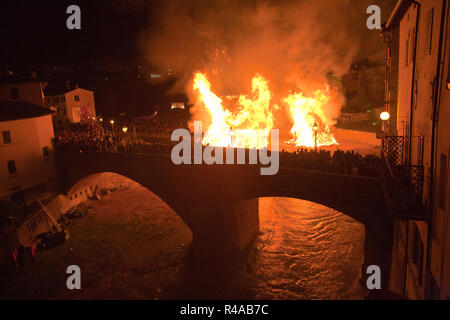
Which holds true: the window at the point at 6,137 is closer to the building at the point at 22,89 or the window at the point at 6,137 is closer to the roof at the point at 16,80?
the building at the point at 22,89

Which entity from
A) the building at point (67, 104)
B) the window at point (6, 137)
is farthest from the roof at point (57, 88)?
the window at point (6, 137)

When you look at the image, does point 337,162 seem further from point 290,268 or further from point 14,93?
point 14,93

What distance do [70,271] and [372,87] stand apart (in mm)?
38785

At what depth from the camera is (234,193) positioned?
712 inches

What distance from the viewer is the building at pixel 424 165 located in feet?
24.0

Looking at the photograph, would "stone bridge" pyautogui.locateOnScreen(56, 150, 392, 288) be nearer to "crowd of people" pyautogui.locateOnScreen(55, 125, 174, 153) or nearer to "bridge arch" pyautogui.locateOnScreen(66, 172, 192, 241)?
"crowd of people" pyautogui.locateOnScreen(55, 125, 174, 153)

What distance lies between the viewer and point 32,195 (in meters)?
26.8

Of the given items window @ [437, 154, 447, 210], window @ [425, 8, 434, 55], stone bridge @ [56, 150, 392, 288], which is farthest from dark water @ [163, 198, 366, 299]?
window @ [425, 8, 434, 55]

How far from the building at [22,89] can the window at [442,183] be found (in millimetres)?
30244

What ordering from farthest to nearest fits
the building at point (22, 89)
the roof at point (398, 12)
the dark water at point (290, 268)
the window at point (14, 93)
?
the window at point (14, 93) → the building at point (22, 89) → the dark water at point (290, 268) → the roof at point (398, 12)

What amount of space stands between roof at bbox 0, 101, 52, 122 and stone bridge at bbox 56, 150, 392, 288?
4977mm

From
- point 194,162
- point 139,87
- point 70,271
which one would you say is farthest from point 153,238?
point 139,87

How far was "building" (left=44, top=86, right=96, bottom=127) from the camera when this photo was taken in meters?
45.3

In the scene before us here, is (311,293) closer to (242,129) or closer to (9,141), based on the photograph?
(242,129)
